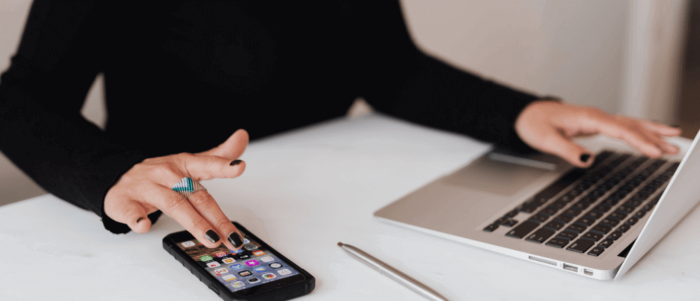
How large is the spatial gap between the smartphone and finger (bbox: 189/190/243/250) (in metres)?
0.01

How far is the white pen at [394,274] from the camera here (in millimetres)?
464

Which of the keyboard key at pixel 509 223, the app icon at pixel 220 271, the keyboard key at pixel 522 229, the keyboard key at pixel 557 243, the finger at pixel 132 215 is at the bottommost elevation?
the finger at pixel 132 215

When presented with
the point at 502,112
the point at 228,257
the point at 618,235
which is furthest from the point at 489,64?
the point at 228,257

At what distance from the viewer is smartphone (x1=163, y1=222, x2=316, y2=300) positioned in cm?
46

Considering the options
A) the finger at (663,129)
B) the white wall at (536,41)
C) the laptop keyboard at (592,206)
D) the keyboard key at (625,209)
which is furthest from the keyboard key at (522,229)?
the white wall at (536,41)

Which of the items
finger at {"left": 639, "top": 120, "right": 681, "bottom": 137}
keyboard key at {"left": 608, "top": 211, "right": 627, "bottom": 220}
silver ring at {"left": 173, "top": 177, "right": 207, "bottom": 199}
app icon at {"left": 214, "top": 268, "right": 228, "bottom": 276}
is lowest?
app icon at {"left": 214, "top": 268, "right": 228, "bottom": 276}

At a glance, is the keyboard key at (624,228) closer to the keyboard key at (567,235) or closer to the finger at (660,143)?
the keyboard key at (567,235)

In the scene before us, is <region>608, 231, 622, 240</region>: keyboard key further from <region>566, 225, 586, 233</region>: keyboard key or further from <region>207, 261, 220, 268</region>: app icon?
<region>207, 261, 220, 268</region>: app icon

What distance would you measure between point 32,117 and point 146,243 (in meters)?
0.23

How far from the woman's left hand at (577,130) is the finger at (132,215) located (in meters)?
0.56

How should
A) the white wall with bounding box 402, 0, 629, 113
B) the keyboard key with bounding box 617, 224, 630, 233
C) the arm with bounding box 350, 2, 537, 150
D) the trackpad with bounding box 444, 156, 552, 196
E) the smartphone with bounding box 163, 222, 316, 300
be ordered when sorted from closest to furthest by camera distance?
the smartphone with bounding box 163, 222, 316, 300
the keyboard key with bounding box 617, 224, 630, 233
the trackpad with bounding box 444, 156, 552, 196
the arm with bounding box 350, 2, 537, 150
the white wall with bounding box 402, 0, 629, 113

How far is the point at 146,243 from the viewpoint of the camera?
0.57 meters

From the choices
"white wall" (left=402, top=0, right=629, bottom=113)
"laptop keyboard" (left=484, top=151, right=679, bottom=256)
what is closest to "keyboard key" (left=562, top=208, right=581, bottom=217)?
"laptop keyboard" (left=484, top=151, right=679, bottom=256)

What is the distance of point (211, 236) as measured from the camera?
20.3 inches
